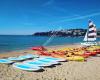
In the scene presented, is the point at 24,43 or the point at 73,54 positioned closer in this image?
the point at 73,54

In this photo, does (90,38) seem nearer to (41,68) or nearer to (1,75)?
(41,68)

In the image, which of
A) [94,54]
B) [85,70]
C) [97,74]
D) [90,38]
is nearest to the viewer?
[97,74]

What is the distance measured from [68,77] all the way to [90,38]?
70.8 feet

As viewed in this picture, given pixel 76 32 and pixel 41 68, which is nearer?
Result: pixel 41 68

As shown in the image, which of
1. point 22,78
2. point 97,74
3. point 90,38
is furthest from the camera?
point 90,38

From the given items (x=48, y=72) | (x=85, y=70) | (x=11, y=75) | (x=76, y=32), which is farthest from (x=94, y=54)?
(x=76, y=32)

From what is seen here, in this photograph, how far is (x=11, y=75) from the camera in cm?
1091

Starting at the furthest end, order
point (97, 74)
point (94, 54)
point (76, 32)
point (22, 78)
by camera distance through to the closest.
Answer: point (76, 32)
point (94, 54)
point (97, 74)
point (22, 78)

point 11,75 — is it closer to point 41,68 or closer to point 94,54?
point 41,68

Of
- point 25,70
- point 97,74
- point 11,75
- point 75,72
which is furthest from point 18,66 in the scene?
point 97,74

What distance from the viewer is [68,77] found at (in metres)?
10.8

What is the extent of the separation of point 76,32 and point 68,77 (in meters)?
78.6

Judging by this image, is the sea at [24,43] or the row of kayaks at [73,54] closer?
the row of kayaks at [73,54]

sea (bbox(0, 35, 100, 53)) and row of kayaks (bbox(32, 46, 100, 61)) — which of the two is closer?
row of kayaks (bbox(32, 46, 100, 61))
